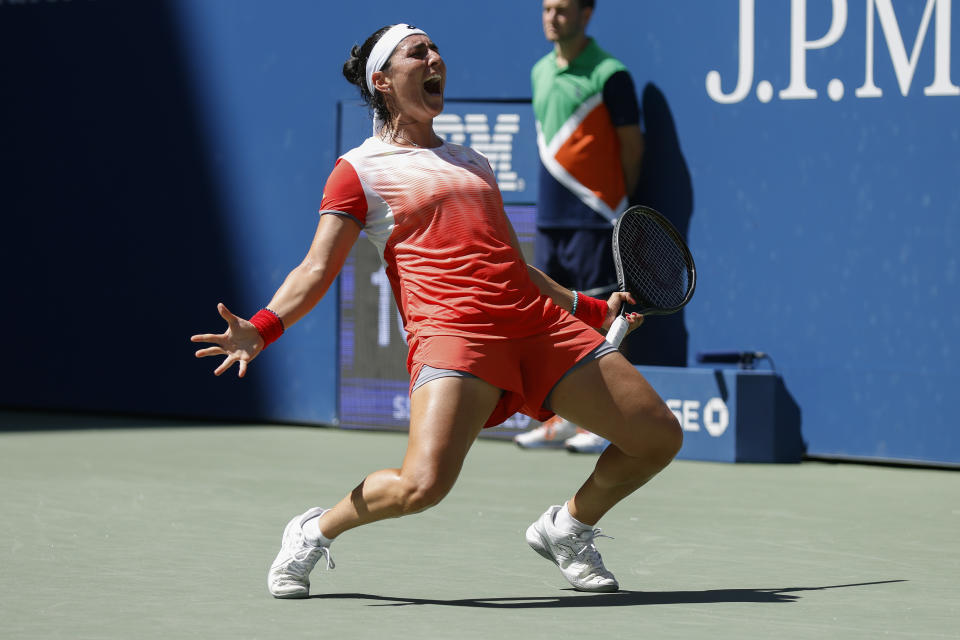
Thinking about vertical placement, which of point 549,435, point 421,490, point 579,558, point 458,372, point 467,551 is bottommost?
point 549,435

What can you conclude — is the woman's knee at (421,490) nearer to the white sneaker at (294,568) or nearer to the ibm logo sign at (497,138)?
the white sneaker at (294,568)

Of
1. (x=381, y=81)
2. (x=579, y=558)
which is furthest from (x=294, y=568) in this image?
(x=381, y=81)

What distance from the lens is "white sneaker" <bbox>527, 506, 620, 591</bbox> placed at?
4.49 metres

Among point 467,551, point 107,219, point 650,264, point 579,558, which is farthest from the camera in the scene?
point 107,219

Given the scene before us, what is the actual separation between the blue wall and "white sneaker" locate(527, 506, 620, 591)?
10.2ft

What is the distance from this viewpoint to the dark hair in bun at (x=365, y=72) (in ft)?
15.0

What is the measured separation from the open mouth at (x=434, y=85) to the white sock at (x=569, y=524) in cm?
121

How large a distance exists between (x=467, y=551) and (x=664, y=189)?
122 inches

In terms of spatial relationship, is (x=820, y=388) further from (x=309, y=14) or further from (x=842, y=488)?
(x=309, y=14)

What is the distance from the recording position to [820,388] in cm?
741

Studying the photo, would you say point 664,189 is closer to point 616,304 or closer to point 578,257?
point 578,257

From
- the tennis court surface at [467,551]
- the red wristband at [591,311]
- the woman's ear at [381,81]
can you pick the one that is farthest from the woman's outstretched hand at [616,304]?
the woman's ear at [381,81]

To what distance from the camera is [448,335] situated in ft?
14.1

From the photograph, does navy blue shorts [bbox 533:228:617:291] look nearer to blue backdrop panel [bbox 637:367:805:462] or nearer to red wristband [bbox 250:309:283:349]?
blue backdrop panel [bbox 637:367:805:462]
